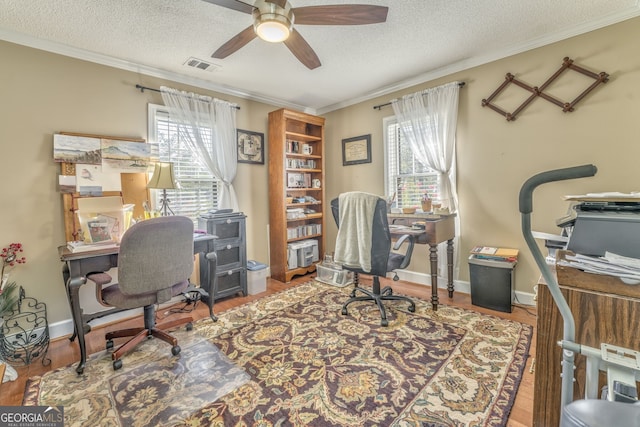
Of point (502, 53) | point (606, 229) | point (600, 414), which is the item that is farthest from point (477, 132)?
point (600, 414)

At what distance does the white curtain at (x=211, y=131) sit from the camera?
295cm

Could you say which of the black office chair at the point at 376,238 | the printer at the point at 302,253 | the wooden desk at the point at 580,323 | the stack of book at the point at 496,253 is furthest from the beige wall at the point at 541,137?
the wooden desk at the point at 580,323

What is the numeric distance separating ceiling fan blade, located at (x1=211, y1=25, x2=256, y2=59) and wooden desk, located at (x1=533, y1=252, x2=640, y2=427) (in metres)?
2.10

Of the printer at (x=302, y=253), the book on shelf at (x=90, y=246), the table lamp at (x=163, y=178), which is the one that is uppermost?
the table lamp at (x=163, y=178)

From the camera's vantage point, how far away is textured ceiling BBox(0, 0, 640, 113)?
1962 mm

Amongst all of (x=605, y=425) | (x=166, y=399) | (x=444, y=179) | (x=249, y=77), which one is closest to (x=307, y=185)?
(x=249, y=77)

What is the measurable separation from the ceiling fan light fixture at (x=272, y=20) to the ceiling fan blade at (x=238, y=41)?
0.47 feet

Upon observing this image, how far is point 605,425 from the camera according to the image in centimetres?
59

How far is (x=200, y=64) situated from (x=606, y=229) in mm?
3269

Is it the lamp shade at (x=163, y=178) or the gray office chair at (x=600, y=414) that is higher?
the lamp shade at (x=163, y=178)

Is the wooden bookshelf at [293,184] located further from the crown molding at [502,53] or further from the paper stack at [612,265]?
the paper stack at [612,265]

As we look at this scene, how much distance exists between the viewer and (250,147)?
364cm

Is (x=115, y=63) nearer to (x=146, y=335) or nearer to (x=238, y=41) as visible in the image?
(x=238, y=41)

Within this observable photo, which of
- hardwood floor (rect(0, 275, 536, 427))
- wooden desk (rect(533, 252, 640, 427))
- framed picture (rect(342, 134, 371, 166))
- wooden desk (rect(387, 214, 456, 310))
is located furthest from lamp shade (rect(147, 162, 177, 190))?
wooden desk (rect(533, 252, 640, 427))
